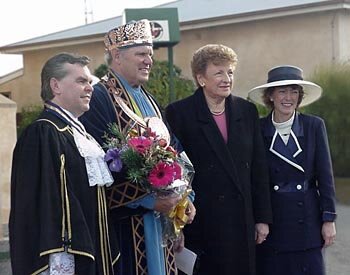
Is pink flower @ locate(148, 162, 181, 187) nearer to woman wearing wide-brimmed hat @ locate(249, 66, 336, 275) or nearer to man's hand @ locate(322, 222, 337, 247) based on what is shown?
woman wearing wide-brimmed hat @ locate(249, 66, 336, 275)

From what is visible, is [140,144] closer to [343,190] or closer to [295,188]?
[295,188]

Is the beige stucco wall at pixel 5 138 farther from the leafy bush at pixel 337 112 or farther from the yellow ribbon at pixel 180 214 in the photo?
the yellow ribbon at pixel 180 214

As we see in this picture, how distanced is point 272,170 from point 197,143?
57 centimetres

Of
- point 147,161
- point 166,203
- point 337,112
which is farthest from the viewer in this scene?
point 337,112

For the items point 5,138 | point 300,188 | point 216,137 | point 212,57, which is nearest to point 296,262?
point 300,188

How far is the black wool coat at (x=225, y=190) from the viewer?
4.62 metres

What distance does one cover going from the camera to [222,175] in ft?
15.1

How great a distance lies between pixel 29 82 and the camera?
78.6 ft

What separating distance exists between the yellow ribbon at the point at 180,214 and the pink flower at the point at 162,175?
1.10 ft

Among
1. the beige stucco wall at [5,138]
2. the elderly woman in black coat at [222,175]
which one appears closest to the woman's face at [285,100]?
the elderly woman in black coat at [222,175]

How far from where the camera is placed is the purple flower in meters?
3.74

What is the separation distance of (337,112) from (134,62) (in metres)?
10.3

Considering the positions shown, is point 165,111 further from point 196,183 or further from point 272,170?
point 272,170

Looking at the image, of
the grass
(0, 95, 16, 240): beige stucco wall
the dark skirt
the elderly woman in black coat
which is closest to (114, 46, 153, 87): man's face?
the elderly woman in black coat
